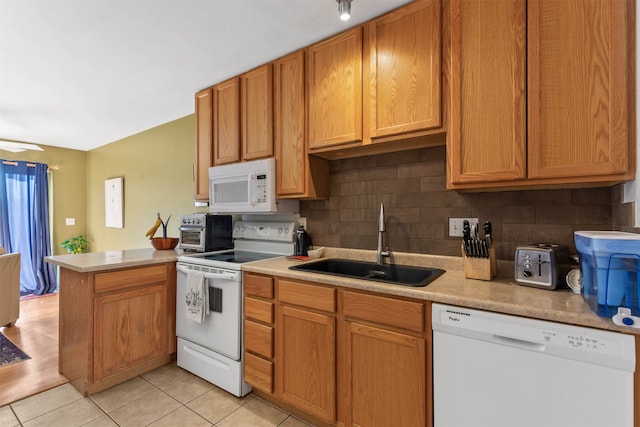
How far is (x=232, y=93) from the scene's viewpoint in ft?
8.55

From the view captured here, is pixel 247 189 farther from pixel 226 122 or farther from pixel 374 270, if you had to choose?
pixel 374 270

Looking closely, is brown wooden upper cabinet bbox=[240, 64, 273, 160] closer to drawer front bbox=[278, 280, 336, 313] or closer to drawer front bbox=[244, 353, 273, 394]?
drawer front bbox=[278, 280, 336, 313]

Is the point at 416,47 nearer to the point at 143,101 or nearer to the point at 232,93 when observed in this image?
the point at 232,93

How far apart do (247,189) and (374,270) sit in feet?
3.83

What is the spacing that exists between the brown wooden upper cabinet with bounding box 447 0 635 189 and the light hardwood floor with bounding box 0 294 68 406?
10.3 ft

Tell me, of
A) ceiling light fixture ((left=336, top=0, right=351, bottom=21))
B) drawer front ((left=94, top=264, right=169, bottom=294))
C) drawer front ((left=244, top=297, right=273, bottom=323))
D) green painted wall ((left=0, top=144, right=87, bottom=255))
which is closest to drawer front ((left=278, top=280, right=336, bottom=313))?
drawer front ((left=244, top=297, right=273, bottom=323))

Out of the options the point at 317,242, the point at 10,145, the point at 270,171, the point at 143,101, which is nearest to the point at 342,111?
the point at 270,171

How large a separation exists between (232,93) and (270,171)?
2.88ft

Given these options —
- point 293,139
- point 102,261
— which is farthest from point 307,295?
point 102,261

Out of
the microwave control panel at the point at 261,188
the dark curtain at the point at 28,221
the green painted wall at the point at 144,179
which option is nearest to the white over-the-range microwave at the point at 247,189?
the microwave control panel at the point at 261,188

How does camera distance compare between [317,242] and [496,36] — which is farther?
[317,242]

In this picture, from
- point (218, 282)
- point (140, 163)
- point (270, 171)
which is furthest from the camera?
point (140, 163)

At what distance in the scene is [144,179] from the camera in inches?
163

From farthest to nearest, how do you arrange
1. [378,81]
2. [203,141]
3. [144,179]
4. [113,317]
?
[144,179]
[203,141]
[113,317]
[378,81]
